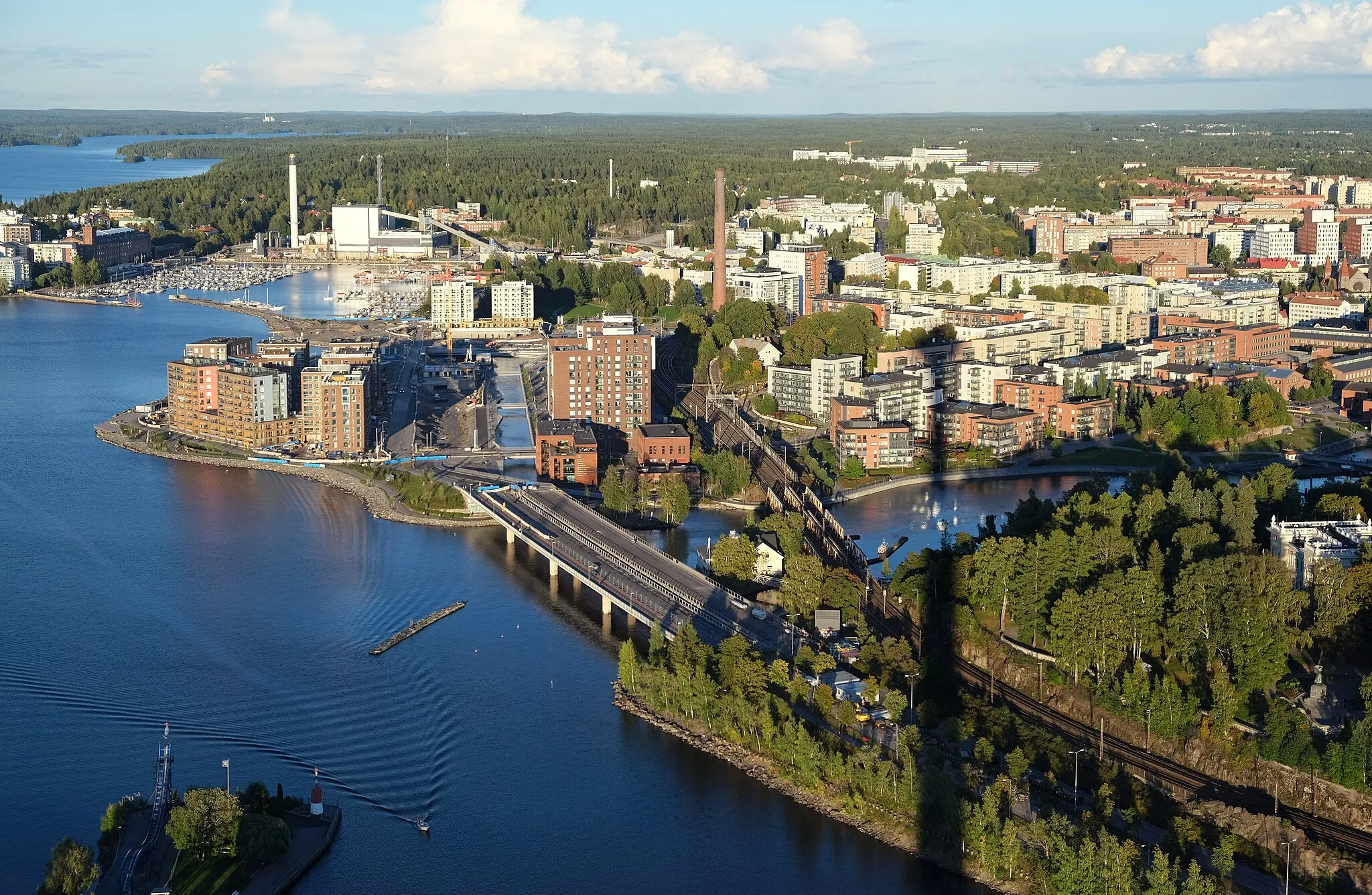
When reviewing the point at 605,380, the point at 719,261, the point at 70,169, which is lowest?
the point at 605,380

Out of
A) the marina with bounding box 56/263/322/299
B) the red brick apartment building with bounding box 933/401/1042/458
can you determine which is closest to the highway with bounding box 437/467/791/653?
the red brick apartment building with bounding box 933/401/1042/458

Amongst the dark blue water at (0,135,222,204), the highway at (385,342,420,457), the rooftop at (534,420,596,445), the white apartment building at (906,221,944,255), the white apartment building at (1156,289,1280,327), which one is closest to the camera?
the rooftop at (534,420,596,445)

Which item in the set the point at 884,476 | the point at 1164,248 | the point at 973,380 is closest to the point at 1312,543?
the point at 884,476

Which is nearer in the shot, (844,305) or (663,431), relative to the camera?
(663,431)

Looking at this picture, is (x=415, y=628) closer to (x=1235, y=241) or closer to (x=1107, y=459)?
(x=1107, y=459)

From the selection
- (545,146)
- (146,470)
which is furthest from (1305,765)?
(545,146)

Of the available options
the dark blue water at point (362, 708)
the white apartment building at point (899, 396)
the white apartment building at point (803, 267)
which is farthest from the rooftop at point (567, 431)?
the white apartment building at point (803, 267)

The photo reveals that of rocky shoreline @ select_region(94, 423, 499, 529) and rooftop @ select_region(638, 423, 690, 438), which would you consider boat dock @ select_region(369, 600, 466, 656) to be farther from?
rooftop @ select_region(638, 423, 690, 438)
